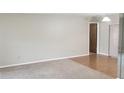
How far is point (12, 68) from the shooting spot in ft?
17.8

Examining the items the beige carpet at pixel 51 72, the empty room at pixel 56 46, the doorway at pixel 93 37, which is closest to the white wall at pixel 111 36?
the empty room at pixel 56 46

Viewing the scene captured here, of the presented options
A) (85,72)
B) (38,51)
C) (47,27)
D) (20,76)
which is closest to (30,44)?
(38,51)

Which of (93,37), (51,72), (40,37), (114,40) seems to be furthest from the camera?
(93,37)

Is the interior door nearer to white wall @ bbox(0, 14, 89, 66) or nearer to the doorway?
the doorway

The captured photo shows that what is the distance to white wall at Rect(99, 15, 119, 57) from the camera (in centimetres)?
684

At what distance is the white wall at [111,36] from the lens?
269 inches

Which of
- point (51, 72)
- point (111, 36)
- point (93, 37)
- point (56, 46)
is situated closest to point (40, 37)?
point (56, 46)

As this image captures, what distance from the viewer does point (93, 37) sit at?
8016 mm

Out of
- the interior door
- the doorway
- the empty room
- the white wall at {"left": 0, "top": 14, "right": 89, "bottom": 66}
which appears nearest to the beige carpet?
the empty room

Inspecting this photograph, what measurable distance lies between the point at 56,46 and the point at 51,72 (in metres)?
1.90

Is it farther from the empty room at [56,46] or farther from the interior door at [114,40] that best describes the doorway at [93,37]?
the interior door at [114,40]

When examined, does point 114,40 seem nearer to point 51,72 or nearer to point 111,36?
point 111,36
